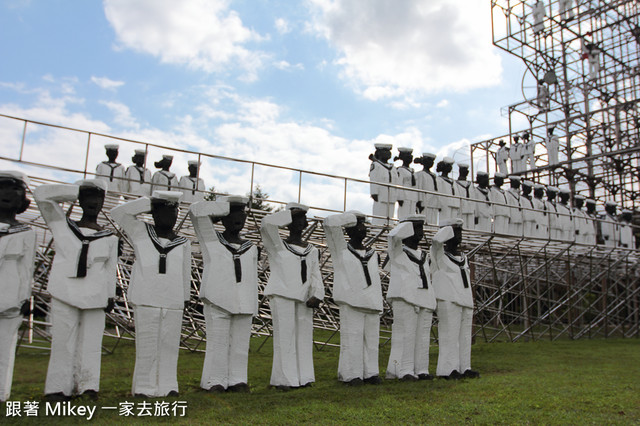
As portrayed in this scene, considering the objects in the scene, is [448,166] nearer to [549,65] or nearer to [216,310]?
[216,310]

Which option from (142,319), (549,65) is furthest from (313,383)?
(549,65)

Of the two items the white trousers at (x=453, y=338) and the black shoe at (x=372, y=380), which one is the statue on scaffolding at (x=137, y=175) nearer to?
the black shoe at (x=372, y=380)

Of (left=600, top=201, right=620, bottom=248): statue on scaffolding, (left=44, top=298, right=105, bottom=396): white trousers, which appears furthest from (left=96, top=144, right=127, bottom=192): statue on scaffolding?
(left=600, top=201, right=620, bottom=248): statue on scaffolding

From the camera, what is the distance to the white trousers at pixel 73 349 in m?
5.40

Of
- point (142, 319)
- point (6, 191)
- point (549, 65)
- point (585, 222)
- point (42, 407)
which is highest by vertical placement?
point (549, 65)

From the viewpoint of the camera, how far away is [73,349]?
18.1 feet

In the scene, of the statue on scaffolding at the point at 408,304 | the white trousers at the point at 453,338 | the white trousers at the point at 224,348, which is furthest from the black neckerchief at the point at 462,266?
the white trousers at the point at 224,348

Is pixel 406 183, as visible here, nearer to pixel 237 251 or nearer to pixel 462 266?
pixel 462 266

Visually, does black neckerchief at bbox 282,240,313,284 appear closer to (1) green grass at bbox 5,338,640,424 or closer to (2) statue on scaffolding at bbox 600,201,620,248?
(1) green grass at bbox 5,338,640,424

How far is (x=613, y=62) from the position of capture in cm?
2531

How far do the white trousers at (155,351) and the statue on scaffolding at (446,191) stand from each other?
20.9 feet

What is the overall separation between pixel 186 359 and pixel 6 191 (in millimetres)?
4729

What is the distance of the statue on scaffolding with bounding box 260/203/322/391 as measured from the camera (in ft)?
21.8

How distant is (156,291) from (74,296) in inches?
30.6
